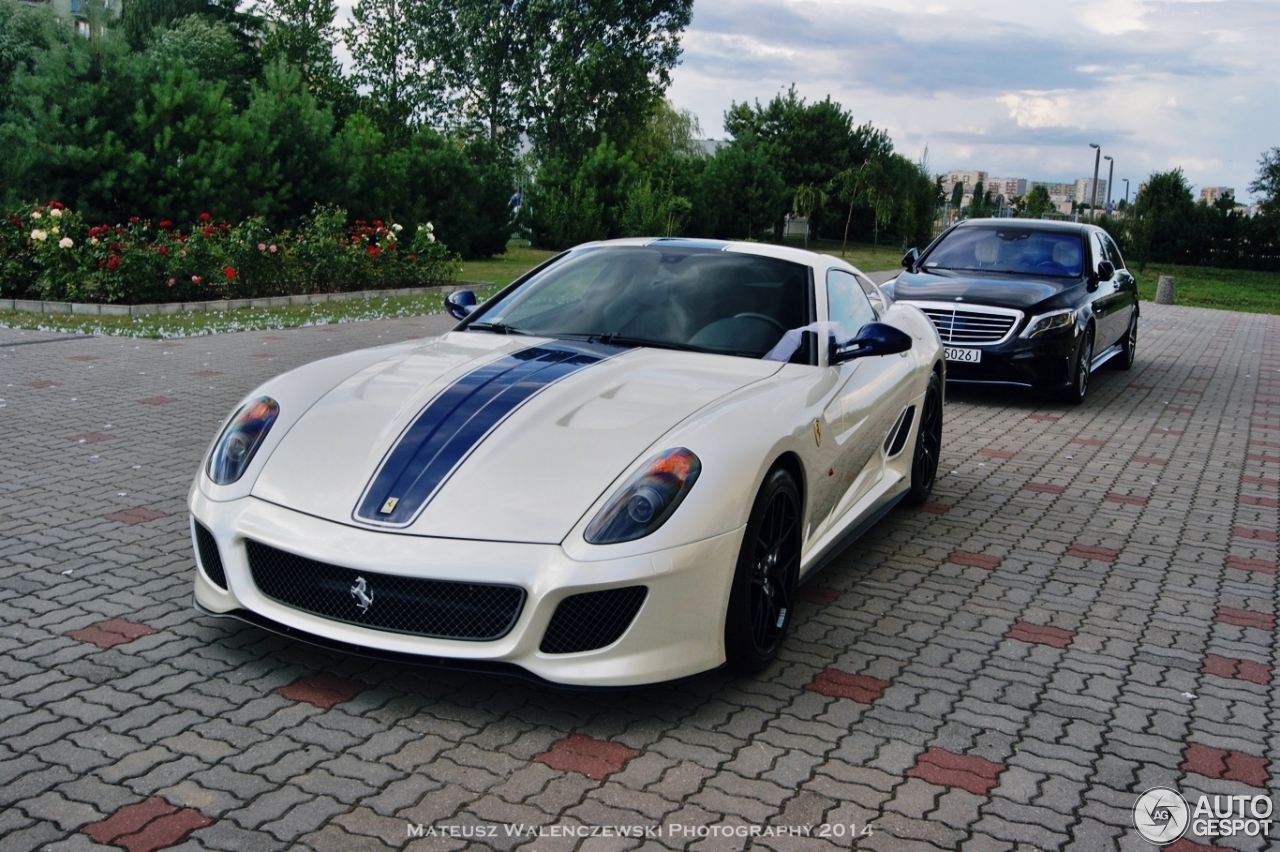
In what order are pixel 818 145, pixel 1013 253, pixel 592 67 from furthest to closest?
pixel 818 145 < pixel 592 67 < pixel 1013 253

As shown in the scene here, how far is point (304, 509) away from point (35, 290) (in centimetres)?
1377

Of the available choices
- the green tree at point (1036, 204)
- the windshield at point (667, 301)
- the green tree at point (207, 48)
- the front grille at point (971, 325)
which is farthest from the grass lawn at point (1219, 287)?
the green tree at point (1036, 204)

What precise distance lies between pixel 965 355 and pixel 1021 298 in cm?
75

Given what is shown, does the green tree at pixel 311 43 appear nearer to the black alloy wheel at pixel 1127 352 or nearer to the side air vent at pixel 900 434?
the black alloy wheel at pixel 1127 352

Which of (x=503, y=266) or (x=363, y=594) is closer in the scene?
(x=363, y=594)

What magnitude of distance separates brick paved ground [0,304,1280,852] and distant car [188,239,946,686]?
0.87 feet

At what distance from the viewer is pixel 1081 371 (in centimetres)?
1105

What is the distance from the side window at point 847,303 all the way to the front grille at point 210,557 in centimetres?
274

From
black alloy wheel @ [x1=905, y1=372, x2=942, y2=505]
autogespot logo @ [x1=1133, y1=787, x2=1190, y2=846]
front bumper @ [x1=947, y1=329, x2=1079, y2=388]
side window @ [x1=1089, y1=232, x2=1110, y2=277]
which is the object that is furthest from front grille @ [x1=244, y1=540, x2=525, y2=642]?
side window @ [x1=1089, y1=232, x2=1110, y2=277]

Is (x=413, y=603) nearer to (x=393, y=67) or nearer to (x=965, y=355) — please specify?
(x=965, y=355)

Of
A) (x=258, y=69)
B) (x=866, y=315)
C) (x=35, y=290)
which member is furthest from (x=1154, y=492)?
(x=258, y=69)

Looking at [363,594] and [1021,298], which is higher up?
[1021,298]

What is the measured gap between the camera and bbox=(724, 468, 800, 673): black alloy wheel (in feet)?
12.5

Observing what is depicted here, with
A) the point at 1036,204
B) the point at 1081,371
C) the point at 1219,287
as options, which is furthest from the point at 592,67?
the point at 1036,204
